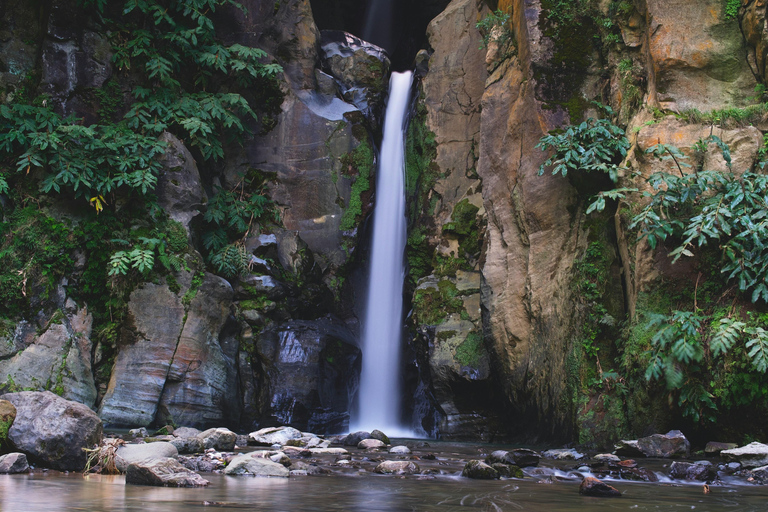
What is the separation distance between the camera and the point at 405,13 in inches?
773

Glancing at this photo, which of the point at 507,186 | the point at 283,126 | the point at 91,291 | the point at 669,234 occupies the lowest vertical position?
the point at 91,291

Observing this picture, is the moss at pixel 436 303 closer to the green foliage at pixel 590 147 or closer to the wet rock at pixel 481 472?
the green foliage at pixel 590 147

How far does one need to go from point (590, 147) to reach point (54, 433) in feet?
24.8

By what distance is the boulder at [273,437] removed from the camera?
325 inches

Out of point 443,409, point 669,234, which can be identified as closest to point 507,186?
point 669,234

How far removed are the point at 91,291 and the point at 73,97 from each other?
4013mm

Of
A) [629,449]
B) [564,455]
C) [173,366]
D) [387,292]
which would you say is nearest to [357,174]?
[387,292]

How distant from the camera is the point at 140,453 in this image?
17.6 ft

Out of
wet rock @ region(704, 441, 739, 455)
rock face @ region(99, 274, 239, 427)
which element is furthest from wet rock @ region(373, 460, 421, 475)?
rock face @ region(99, 274, 239, 427)

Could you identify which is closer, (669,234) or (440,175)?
(669,234)

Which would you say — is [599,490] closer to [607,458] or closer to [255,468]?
[607,458]

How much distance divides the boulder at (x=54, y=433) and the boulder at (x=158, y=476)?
3.58 ft

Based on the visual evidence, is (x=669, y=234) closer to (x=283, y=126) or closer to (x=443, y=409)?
(x=443, y=409)

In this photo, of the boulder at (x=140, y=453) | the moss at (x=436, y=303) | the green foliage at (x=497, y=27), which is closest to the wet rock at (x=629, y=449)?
the boulder at (x=140, y=453)
